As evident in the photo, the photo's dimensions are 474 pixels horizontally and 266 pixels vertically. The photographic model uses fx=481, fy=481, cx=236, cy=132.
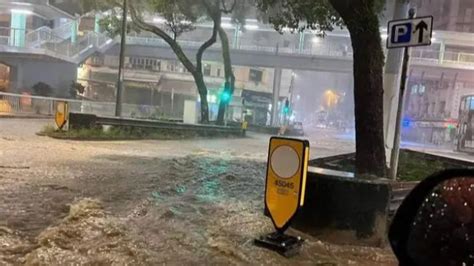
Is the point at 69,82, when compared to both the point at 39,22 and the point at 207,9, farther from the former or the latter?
the point at 207,9

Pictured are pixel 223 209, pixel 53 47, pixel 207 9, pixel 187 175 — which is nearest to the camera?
pixel 223 209

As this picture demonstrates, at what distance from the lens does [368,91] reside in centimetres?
721

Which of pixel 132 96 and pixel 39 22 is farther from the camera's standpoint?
pixel 132 96

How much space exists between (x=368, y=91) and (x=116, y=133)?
11.9 metres

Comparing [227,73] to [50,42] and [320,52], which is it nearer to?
[50,42]

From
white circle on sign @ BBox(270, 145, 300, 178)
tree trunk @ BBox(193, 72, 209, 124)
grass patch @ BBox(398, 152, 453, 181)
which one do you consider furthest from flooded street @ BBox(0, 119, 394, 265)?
tree trunk @ BBox(193, 72, 209, 124)

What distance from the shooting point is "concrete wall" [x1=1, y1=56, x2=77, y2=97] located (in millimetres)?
33500

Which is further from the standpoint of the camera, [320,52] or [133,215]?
[320,52]

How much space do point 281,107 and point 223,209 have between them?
52.1m

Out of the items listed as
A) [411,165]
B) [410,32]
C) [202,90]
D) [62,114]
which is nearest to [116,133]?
[62,114]

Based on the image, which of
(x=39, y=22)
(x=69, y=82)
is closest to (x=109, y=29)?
(x=69, y=82)

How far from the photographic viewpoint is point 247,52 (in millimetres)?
41781

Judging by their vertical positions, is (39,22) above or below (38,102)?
above

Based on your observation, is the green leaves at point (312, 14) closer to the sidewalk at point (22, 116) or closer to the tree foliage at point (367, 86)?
the tree foliage at point (367, 86)
